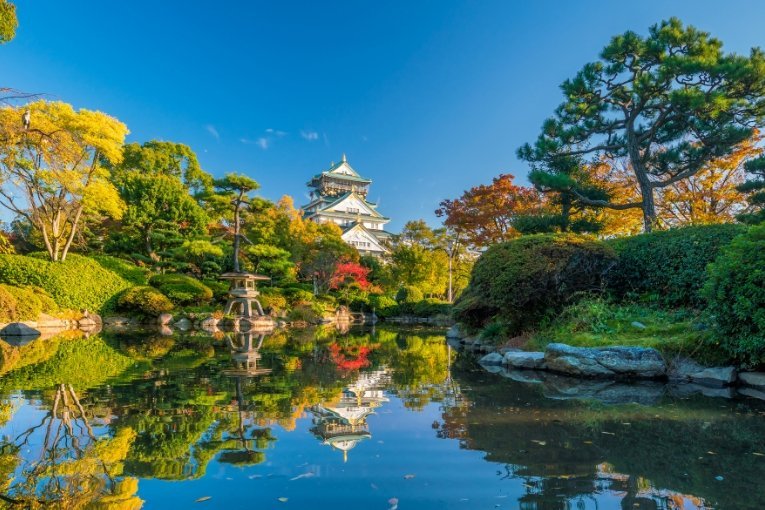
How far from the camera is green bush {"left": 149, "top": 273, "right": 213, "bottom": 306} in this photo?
1770cm

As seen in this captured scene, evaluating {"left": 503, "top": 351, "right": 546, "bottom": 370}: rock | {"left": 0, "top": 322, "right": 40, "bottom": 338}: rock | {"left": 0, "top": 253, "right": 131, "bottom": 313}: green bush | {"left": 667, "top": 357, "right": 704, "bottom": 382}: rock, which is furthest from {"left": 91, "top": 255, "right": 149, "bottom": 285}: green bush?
{"left": 667, "top": 357, "right": 704, "bottom": 382}: rock

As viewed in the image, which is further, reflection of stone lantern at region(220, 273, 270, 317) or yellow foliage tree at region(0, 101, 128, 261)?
reflection of stone lantern at region(220, 273, 270, 317)

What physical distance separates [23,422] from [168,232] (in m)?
18.8

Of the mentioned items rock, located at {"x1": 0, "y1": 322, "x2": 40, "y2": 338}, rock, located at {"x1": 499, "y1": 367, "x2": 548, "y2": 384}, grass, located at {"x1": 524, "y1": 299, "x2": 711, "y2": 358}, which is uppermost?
grass, located at {"x1": 524, "y1": 299, "x2": 711, "y2": 358}

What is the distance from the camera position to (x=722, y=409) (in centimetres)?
412

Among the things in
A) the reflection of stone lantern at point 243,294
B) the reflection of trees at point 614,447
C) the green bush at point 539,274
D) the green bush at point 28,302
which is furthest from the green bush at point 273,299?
the reflection of trees at point 614,447

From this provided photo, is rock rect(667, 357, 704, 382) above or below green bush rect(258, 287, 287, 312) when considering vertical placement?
below

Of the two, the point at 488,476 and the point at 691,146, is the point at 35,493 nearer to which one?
the point at 488,476

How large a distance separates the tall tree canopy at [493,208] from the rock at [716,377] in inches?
458

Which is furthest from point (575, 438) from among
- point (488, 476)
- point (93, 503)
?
point (93, 503)

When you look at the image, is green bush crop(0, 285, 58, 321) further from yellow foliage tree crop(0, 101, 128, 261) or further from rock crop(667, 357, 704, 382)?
rock crop(667, 357, 704, 382)

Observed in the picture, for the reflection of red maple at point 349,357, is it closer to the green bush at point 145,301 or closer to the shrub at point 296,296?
the green bush at point 145,301

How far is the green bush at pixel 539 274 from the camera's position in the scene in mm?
7902

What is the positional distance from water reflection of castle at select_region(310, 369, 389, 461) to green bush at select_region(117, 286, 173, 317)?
14071mm
